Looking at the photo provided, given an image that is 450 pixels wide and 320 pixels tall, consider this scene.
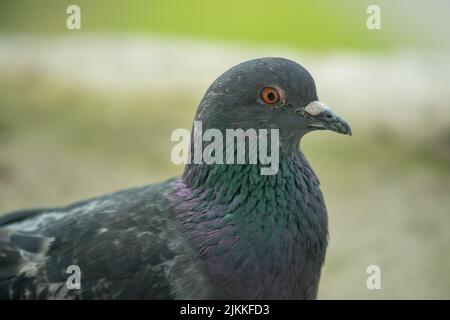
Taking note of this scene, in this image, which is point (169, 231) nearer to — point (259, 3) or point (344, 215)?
point (344, 215)

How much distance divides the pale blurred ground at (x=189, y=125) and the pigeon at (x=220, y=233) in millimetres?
2373

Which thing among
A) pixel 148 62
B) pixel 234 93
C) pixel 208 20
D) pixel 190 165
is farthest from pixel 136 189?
pixel 208 20

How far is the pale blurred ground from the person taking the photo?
7.37 meters

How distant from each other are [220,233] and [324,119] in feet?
3.36

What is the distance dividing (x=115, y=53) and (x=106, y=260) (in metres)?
6.63

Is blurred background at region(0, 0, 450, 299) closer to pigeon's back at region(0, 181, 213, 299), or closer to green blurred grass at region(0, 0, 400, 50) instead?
green blurred grass at region(0, 0, 400, 50)

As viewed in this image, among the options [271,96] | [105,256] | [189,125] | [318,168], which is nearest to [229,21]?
[189,125]

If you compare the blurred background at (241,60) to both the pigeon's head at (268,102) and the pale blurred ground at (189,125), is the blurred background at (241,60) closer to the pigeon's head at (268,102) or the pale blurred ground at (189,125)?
the pale blurred ground at (189,125)

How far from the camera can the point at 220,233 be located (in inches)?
178

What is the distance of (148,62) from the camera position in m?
10.2

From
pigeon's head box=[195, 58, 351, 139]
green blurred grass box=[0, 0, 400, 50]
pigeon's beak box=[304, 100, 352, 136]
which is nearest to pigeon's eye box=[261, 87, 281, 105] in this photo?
pigeon's head box=[195, 58, 351, 139]

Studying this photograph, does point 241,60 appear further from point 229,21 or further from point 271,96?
point 271,96

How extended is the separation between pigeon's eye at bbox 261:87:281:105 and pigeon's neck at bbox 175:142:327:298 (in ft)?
1.25

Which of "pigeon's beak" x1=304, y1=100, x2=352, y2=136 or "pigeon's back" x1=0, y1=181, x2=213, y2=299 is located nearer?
"pigeon's back" x1=0, y1=181, x2=213, y2=299
